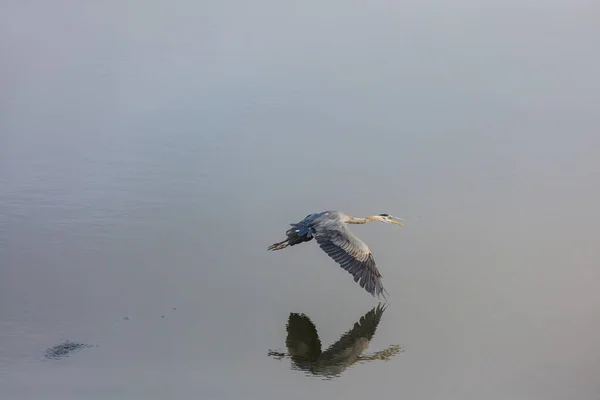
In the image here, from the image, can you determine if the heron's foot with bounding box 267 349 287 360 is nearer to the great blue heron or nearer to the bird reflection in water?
the bird reflection in water

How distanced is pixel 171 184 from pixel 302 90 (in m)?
5.05

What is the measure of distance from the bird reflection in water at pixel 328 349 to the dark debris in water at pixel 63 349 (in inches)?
88.0

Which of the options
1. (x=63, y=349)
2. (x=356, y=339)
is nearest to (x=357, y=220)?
(x=356, y=339)

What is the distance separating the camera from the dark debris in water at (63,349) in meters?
8.98

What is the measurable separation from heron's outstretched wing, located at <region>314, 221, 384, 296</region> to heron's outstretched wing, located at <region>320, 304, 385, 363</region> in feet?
1.25

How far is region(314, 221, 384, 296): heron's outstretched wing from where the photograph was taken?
10.8 meters

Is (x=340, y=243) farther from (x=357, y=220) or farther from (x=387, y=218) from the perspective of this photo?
(x=387, y=218)

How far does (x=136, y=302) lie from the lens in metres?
10.2

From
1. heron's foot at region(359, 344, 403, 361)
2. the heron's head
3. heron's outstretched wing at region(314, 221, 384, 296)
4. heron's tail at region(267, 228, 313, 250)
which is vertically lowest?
heron's foot at region(359, 344, 403, 361)

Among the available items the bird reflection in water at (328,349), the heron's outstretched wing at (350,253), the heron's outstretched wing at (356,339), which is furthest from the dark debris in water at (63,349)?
the heron's outstretched wing at (350,253)

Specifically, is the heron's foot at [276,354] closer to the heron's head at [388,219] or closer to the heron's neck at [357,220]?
the heron's neck at [357,220]

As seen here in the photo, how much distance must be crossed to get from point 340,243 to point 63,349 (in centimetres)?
406

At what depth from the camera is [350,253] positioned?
11133mm

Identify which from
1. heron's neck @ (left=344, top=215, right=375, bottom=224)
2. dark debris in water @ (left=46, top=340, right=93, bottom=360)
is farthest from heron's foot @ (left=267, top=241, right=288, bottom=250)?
dark debris in water @ (left=46, top=340, right=93, bottom=360)
